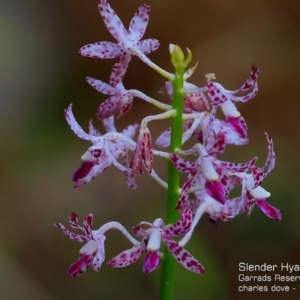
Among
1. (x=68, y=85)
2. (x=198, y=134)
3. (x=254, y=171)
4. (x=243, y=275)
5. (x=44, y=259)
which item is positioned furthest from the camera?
(x=68, y=85)

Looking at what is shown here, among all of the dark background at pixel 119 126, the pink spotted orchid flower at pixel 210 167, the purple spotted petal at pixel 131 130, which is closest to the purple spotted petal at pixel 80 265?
the pink spotted orchid flower at pixel 210 167

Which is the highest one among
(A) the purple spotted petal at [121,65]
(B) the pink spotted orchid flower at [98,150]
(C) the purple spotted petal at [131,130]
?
(A) the purple spotted petal at [121,65]

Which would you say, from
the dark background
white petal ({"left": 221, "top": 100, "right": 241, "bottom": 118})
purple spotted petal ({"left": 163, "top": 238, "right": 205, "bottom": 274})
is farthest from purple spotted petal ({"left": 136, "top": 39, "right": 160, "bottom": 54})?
the dark background

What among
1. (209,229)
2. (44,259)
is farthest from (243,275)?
(44,259)

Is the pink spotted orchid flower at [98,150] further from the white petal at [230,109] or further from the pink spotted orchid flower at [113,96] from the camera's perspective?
the white petal at [230,109]

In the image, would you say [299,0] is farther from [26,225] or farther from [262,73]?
[26,225]

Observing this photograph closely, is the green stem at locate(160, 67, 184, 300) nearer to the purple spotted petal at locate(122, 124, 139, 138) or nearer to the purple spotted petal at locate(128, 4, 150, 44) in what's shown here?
the purple spotted petal at locate(128, 4, 150, 44)
